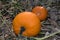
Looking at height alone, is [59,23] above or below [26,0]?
below

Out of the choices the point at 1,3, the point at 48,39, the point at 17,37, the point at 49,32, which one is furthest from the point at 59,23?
the point at 1,3

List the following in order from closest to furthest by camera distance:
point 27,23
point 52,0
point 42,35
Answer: point 27,23 < point 42,35 < point 52,0

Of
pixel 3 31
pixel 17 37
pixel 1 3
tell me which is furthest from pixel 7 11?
pixel 17 37

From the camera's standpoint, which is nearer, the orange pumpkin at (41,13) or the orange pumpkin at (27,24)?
the orange pumpkin at (27,24)

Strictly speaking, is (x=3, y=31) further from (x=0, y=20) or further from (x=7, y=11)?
(x=7, y=11)

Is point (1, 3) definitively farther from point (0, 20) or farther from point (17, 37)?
point (17, 37)

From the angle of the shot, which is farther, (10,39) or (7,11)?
(7,11)

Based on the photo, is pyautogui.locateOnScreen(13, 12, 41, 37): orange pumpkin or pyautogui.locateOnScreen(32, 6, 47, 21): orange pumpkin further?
pyautogui.locateOnScreen(32, 6, 47, 21): orange pumpkin

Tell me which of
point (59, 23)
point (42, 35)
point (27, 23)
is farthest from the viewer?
point (59, 23)

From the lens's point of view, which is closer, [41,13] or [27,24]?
[27,24]
